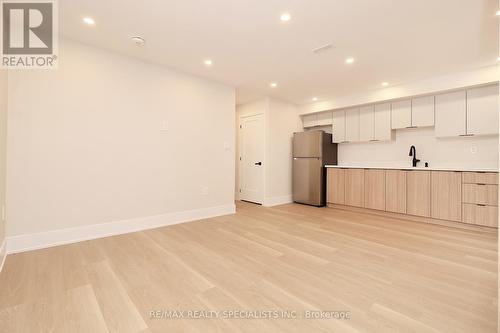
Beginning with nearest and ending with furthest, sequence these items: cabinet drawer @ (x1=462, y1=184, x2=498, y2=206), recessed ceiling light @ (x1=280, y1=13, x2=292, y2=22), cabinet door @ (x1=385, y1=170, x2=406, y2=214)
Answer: recessed ceiling light @ (x1=280, y1=13, x2=292, y2=22) < cabinet drawer @ (x1=462, y1=184, x2=498, y2=206) < cabinet door @ (x1=385, y1=170, x2=406, y2=214)

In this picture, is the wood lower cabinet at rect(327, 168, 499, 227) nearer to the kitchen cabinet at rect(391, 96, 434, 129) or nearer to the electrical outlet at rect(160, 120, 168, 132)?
the kitchen cabinet at rect(391, 96, 434, 129)

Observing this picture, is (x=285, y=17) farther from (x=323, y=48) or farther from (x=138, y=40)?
(x=138, y=40)

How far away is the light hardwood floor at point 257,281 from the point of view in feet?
4.60

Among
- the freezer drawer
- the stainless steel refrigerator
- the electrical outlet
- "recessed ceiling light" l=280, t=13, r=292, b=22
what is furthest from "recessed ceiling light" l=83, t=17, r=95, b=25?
the freezer drawer

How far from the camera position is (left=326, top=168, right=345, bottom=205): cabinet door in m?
4.77

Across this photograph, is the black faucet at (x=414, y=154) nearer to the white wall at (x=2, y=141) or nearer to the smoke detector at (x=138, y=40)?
the smoke detector at (x=138, y=40)

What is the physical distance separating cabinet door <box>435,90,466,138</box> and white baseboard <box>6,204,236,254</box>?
167 inches

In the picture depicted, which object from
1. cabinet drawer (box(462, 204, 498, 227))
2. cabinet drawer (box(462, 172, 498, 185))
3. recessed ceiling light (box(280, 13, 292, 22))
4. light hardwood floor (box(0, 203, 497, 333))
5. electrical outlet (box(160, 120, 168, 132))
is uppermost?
recessed ceiling light (box(280, 13, 292, 22))

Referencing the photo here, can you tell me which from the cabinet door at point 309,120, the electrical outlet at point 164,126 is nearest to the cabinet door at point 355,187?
the cabinet door at point 309,120

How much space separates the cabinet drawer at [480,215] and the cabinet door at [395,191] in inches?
31.0

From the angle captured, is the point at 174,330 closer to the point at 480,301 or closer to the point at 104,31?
the point at 480,301

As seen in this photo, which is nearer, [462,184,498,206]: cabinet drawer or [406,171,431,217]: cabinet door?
[462,184,498,206]: cabinet drawer

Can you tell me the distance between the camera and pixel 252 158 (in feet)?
18.0

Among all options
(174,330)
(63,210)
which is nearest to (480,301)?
(174,330)
